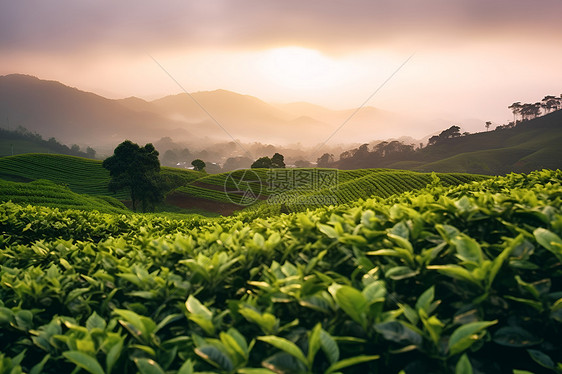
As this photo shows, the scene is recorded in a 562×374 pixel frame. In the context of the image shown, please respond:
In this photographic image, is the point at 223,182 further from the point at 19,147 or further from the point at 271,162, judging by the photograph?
the point at 19,147

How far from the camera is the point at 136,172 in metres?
35.6

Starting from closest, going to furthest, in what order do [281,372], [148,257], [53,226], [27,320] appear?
[281,372]
[27,320]
[148,257]
[53,226]

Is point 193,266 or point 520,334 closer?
point 520,334

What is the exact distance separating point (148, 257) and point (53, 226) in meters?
5.17

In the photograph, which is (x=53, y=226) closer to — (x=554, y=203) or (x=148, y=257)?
(x=148, y=257)

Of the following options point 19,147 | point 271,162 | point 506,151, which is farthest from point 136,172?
point 19,147

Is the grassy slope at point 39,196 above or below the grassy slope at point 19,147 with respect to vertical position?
below

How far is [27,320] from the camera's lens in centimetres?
172

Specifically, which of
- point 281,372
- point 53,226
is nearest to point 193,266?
point 281,372

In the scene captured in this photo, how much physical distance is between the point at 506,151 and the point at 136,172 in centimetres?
11980

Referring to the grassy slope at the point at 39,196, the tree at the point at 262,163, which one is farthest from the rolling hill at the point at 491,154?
the grassy slope at the point at 39,196

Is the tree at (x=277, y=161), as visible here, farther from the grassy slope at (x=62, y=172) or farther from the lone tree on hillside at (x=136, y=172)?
the lone tree on hillside at (x=136, y=172)

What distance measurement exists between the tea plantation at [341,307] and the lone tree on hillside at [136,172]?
35.6 m

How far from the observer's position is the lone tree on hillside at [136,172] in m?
35.2
